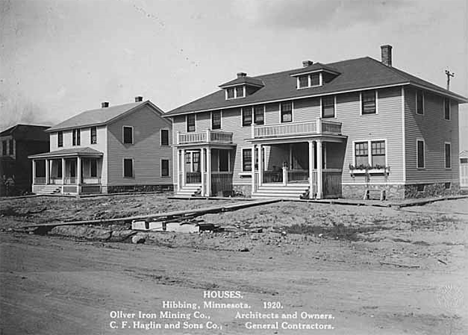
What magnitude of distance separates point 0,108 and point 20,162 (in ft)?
72.3

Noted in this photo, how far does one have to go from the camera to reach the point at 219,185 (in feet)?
95.5

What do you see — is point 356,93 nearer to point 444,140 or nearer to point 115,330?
point 444,140

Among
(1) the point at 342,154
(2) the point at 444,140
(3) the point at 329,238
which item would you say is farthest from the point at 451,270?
(2) the point at 444,140

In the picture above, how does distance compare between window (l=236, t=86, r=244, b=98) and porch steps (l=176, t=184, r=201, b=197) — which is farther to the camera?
window (l=236, t=86, r=244, b=98)

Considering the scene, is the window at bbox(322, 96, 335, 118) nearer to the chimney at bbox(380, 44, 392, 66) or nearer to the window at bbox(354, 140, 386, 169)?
the window at bbox(354, 140, 386, 169)

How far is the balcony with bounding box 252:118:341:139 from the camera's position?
2377 cm

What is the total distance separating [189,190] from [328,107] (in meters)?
9.41

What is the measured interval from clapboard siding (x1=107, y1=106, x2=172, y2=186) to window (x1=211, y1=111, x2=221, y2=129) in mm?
8444

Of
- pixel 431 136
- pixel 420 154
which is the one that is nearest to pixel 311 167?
pixel 420 154

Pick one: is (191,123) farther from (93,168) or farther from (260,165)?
(93,168)

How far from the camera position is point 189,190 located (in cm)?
2936

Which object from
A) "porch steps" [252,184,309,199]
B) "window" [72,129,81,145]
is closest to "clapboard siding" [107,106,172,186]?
"window" [72,129,81,145]

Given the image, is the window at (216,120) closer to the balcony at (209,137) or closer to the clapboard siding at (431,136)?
the balcony at (209,137)

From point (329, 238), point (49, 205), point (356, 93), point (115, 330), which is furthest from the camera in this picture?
point (356, 93)
